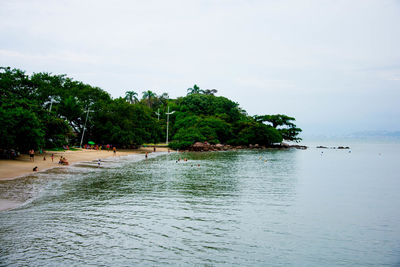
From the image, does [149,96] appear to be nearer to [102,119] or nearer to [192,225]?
[102,119]

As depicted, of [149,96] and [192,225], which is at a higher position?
[149,96]

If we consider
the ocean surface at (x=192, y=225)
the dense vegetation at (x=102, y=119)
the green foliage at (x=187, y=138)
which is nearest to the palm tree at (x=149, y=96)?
the dense vegetation at (x=102, y=119)

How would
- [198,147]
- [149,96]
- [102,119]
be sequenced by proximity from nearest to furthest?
[102,119], [198,147], [149,96]

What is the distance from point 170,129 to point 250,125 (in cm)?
2336

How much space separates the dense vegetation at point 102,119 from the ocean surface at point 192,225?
13154 millimetres

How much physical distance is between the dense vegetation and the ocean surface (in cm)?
1315

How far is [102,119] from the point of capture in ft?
216

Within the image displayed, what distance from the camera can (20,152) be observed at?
38.3 metres

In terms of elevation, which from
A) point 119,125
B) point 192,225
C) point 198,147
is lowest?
point 192,225

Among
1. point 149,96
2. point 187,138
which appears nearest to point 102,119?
point 187,138

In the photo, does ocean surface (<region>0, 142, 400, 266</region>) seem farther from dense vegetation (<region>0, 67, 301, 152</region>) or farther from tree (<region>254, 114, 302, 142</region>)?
tree (<region>254, 114, 302, 142</region>)

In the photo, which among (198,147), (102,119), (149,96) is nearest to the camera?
(102,119)

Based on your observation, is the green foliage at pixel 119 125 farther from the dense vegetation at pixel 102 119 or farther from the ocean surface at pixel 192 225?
the ocean surface at pixel 192 225

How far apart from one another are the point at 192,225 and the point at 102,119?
55476mm
